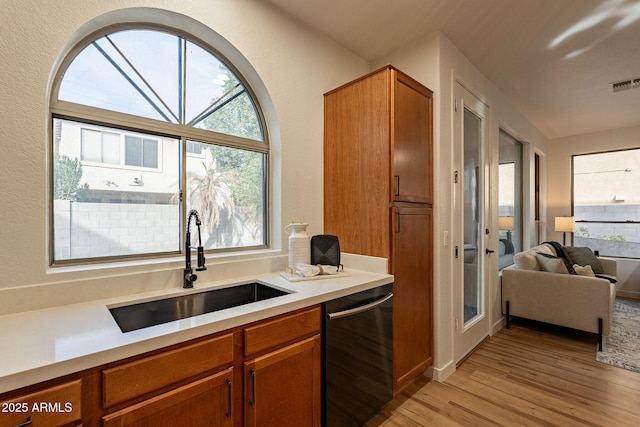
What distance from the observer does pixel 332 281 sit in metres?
1.83

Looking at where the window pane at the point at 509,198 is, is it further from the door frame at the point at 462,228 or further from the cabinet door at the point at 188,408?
the cabinet door at the point at 188,408

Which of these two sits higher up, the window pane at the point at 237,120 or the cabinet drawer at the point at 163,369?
the window pane at the point at 237,120

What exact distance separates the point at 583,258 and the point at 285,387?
443cm

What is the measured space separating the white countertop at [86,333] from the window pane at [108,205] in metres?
0.32

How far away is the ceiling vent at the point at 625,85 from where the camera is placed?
10.5 ft

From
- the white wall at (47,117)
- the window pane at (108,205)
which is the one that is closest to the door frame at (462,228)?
the white wall at (47,117)

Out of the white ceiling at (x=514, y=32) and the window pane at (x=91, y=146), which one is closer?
the window pane at (x=91, y=146)

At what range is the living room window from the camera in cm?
491

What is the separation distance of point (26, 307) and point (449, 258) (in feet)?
8.55

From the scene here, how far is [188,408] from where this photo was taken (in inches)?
41.8

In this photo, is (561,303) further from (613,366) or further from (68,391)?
(68,391)

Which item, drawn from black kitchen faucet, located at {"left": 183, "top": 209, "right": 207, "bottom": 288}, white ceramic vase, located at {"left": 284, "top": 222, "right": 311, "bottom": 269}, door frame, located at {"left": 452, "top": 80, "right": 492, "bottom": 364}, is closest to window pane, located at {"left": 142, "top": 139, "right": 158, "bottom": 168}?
black kitchen faucet, located at {"left": 183, "top": 209, "right": 207, "bottom": 288}

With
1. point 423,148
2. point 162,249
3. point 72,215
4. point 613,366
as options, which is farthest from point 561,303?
point 72,215

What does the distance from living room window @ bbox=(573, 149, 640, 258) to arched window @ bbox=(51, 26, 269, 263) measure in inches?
239
